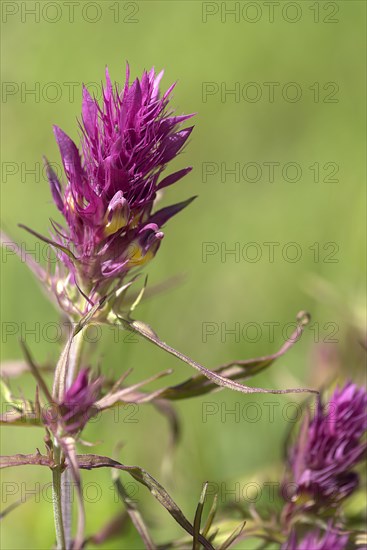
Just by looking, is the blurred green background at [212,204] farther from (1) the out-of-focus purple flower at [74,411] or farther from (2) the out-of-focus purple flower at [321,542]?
(1) the out-of-focus purple flower at [74,411]

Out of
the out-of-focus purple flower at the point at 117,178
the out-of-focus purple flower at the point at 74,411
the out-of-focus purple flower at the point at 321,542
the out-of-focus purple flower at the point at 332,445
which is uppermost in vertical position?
the out-of-focus purple flower at the point at 117,178

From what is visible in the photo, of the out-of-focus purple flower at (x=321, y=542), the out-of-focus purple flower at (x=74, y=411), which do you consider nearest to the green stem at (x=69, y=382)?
the out-of-focus purple flower at (x=74, y=411)

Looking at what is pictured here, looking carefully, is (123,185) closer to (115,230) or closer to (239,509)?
(115,230)

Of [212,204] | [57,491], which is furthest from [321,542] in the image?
[212,204]

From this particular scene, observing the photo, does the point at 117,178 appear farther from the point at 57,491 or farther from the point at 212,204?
the point at 212,204

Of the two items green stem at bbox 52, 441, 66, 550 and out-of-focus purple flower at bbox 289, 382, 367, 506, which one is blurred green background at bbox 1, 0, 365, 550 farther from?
green stem at bbox 52, 441, 66, 550

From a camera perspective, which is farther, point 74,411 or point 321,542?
point 321,542
